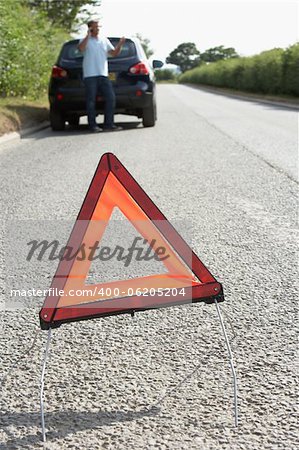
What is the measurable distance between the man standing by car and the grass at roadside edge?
136cm

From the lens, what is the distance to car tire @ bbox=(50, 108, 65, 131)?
13279 millimetres

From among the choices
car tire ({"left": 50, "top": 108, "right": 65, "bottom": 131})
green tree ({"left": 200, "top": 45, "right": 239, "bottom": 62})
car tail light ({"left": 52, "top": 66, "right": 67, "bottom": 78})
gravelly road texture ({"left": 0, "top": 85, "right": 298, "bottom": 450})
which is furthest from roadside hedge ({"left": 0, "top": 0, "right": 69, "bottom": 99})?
green tree ({"left": 200, "top": 45, "right": 239, "bottom": 62})

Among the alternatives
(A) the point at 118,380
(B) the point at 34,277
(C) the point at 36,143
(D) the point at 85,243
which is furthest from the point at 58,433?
(C) the point at 36,143

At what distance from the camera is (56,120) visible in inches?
529

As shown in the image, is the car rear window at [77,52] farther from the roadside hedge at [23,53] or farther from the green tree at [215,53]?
the green tree at [215,53]

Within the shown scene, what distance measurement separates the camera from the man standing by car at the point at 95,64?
12.3 metres

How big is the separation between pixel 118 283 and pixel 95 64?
33.3ft

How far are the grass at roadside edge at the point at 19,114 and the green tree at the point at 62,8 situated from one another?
2099 cm

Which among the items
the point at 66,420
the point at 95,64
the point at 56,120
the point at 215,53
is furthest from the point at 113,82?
the point at 215,53

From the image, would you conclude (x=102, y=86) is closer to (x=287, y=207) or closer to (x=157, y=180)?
(x=157, y=180)

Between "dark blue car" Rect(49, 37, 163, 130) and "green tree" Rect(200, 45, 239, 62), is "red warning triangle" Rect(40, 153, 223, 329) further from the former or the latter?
"green tree" Rect(200, 45, 239, 62)

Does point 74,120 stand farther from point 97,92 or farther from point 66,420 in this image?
point 66,420

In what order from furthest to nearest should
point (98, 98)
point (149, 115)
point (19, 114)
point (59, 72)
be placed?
point (149, 115) → point (19, 114) → point (59, 72) → point (98, 98)

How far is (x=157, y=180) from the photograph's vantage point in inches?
291
